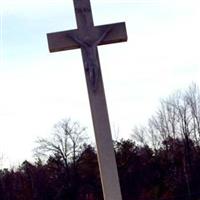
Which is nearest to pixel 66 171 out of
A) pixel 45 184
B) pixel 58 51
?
pixel 45 184

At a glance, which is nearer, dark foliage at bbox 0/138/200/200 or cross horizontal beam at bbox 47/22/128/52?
cross horizontal beam at bbox 47/22/128/52

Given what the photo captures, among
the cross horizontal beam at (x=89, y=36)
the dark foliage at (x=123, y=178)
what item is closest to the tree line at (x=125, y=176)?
the dark foliage at (x=123, y=178)

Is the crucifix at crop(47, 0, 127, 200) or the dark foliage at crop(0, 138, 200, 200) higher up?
the dark foliage at crop(0, 138, 200, 200)

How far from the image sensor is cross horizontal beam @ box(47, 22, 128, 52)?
8.09m

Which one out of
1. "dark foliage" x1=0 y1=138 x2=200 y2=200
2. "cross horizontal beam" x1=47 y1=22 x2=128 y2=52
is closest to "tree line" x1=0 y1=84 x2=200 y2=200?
"dark foliage" x1=0 y1=138 x2=200 y2=200

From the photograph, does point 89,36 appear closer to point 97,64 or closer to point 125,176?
point 97,64

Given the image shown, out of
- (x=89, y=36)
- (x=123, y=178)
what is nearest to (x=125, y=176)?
(x=123, y=178)

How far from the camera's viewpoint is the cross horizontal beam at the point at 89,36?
26.5ft

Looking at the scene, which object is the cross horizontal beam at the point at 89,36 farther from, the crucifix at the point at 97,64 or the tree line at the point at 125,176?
the tree line at the point at 125,176

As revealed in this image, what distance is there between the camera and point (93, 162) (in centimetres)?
3312

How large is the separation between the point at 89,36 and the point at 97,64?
44cm

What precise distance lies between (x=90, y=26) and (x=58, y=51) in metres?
0.58

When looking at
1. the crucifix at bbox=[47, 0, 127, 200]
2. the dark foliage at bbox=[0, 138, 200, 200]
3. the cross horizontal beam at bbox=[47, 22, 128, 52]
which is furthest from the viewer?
the dark foliage at bbox=[0, 138, 200, 200]

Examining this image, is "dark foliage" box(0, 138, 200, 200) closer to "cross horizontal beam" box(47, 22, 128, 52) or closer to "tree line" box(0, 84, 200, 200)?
"tree line" box(0, 84, 200, 200)
